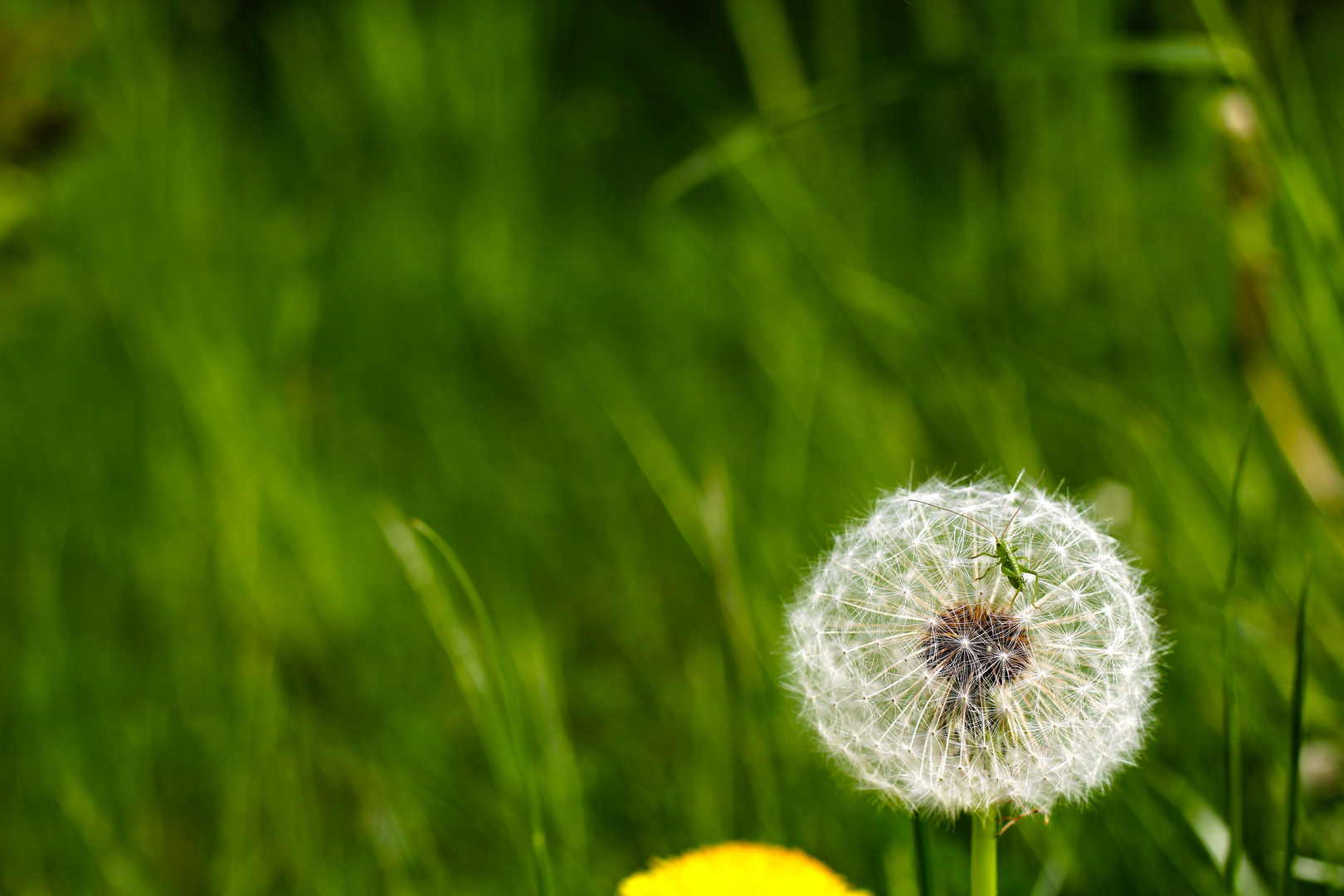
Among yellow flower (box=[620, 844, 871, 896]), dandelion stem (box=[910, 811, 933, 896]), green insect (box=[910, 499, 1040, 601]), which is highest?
green insect (box=[910, 499, 1040, 601])

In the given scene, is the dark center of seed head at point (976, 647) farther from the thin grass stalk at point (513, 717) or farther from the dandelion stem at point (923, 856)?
the thin grass stalk at point (513, 717)

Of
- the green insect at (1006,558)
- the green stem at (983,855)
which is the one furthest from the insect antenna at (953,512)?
the green stem at (983,855)

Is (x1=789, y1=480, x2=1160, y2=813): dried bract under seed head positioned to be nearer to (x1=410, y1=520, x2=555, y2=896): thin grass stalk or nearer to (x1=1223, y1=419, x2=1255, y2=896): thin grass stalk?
(x1=1223, y1=419, x2=1255, y2=896): thin grass stalk

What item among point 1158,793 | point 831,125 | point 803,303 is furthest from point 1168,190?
point 1158,793

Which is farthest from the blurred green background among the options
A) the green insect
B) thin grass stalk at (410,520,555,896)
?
the green insect

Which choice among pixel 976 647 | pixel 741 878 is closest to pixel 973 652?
pixel 976 647

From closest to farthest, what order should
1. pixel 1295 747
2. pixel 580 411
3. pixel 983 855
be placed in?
1. pixel 983 855
2. pixel 1295 747
3. pixel 580 411

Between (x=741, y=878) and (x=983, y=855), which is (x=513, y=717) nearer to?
(x=741, y=878)

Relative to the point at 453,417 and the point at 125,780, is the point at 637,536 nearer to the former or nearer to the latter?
the point at 453,417
